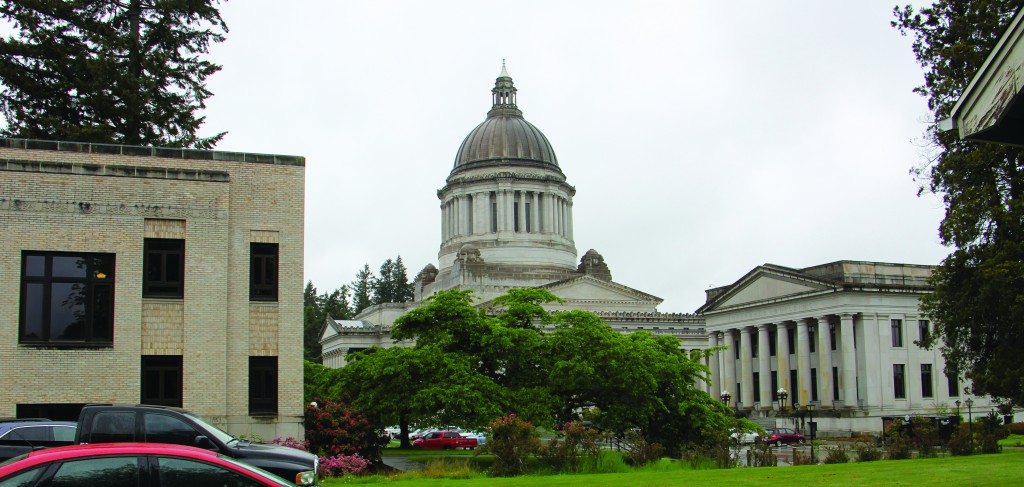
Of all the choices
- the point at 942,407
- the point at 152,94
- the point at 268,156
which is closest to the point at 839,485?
the point at 268,156

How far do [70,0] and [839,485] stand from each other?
36.3m

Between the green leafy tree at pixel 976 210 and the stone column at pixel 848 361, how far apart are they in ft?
107

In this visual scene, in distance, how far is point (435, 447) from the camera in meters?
53.2

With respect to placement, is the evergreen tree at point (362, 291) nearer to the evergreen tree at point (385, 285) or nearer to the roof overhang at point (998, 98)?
the evergreen tree at point (385, 285)

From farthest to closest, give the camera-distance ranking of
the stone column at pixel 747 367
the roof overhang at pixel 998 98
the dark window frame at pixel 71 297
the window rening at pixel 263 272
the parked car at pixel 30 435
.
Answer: the stone column at pixel 747 367 < the window rening at pixel 263 272 < the dark window frame at pixel 71 297 < the parked car at pixel 30 435 < the roof overhang at pixel 998 98

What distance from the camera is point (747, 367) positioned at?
7831 centimetres

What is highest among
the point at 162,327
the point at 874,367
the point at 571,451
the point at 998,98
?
the point at 998,98

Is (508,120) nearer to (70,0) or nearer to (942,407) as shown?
(942,407)

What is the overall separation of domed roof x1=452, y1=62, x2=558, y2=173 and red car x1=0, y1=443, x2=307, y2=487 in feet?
306

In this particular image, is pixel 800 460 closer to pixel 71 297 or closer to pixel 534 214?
pixel 71 297

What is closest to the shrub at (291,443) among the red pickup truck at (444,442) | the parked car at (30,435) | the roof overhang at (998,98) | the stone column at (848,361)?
the parked car at (30,435)

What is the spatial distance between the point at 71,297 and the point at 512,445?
1235 centimetres

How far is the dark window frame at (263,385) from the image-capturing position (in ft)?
88.3

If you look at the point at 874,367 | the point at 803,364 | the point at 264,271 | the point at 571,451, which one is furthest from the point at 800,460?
the point at 803,364
